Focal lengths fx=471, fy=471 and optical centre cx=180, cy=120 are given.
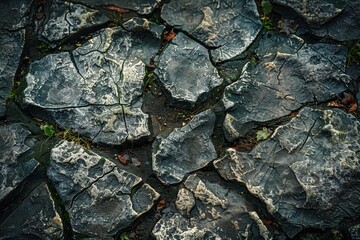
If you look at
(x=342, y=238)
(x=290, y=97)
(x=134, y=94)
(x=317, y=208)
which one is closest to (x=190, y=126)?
(x=134, y=94)

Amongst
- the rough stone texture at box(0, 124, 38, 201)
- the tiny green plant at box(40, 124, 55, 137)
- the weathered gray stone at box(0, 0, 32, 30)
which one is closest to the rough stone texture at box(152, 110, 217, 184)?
the tiny green plant at box(40, 124, 55, 137)

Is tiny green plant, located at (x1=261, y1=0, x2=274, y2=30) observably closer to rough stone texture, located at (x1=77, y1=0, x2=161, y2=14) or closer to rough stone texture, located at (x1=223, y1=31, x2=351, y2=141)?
rough stone texture, located at (x1=223, y1=31, x2=351, y2=141)

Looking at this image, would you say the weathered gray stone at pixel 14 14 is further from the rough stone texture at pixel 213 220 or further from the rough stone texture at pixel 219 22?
the rough stone texture at pixel 213 220

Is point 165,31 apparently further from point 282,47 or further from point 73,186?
point 73,186

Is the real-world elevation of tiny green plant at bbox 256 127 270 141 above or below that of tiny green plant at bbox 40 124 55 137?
above

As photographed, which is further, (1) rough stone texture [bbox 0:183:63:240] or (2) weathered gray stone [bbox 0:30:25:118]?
(2) weathered gray stone [bbox 0:30:25:118]

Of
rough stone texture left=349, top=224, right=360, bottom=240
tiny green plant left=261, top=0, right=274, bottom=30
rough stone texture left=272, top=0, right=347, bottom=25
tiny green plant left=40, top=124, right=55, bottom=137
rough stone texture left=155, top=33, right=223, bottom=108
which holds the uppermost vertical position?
rough stone texture left=272, top=0, right=347, bottom=25
